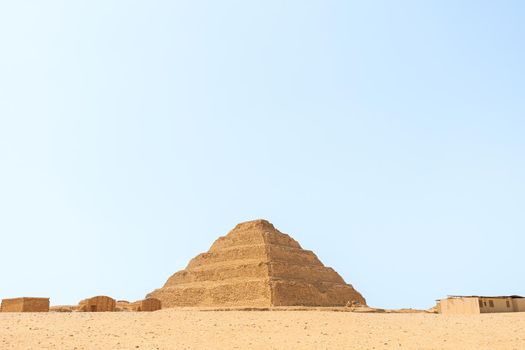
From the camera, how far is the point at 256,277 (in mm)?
53219

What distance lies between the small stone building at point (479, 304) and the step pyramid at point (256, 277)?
16290mm

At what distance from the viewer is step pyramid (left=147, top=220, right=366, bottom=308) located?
168 feet

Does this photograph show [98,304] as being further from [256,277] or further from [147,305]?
[256,277]

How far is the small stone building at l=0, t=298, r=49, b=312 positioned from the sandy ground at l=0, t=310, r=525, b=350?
10598 mm

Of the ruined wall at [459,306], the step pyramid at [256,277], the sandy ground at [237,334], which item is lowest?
the sandy ground at [237,334]

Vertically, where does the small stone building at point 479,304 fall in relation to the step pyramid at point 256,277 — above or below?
below

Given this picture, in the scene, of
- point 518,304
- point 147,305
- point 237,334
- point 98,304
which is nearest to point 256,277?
point 147,305

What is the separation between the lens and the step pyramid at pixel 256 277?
51.2 meters

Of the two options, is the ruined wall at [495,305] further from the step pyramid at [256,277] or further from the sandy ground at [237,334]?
the step pyramid at [256,277]

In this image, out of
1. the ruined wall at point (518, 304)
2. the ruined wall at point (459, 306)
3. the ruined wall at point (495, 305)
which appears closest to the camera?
the ruined wall at point (459, 306)

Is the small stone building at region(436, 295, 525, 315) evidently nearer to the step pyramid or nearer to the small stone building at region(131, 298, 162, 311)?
Result: the step pyramid

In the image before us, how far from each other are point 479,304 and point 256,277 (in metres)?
24.0

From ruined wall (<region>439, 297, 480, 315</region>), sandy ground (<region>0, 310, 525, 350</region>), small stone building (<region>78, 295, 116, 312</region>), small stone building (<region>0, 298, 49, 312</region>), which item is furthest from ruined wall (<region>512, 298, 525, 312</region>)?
small stone building (<region>0, 298, 49, 312</region>)

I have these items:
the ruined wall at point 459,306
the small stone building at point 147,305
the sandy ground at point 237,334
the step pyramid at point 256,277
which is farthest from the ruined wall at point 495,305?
the small stone building at point 147,305
